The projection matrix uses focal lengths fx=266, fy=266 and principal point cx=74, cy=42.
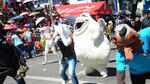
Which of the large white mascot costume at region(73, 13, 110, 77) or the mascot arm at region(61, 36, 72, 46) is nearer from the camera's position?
the mascot arm at region(61, 36, 72, 46)

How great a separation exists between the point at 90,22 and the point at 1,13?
1461 cm

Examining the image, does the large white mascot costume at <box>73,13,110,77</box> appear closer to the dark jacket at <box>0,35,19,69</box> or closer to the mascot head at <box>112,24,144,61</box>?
the dark jacket at <box>0,35,19,69</box>

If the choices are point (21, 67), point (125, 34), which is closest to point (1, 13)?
point (21, 67)

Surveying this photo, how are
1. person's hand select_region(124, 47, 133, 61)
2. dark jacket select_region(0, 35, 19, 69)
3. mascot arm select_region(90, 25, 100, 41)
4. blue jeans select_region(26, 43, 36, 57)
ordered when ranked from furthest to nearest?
blue jeans select_region(26, 43, 36, 57)
mascot arm select_region(90, 25, 100, 41)
dark jacket select_region(0, 35, 19, 69)
person's hand select_region(124, 47, 133, 61)

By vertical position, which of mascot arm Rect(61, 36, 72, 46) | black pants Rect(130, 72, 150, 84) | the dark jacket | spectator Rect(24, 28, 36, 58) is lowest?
spectator Rect(24, 28, 36, 58)

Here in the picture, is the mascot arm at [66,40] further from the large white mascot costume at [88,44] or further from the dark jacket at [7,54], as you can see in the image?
the dark jacket at [7,54]

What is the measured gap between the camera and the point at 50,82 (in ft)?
24.3

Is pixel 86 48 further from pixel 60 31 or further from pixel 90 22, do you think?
pixel 60 31

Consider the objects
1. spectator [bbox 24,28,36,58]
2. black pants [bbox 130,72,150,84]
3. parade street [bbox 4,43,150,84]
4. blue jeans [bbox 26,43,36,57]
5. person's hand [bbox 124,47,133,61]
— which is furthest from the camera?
blue jeans [bbox 26,43,36,57]

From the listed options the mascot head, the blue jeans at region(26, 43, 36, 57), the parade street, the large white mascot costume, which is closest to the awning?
the blue jeans at region(26, 43, 36, 57)

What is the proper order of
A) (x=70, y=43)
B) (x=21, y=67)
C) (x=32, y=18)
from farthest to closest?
(x=32, y=18), (x=70, y=43), (x=21, y=67)

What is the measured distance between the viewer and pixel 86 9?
71.7 ft

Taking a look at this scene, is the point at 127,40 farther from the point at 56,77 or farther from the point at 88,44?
the point at 56,77

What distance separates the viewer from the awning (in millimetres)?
20953
